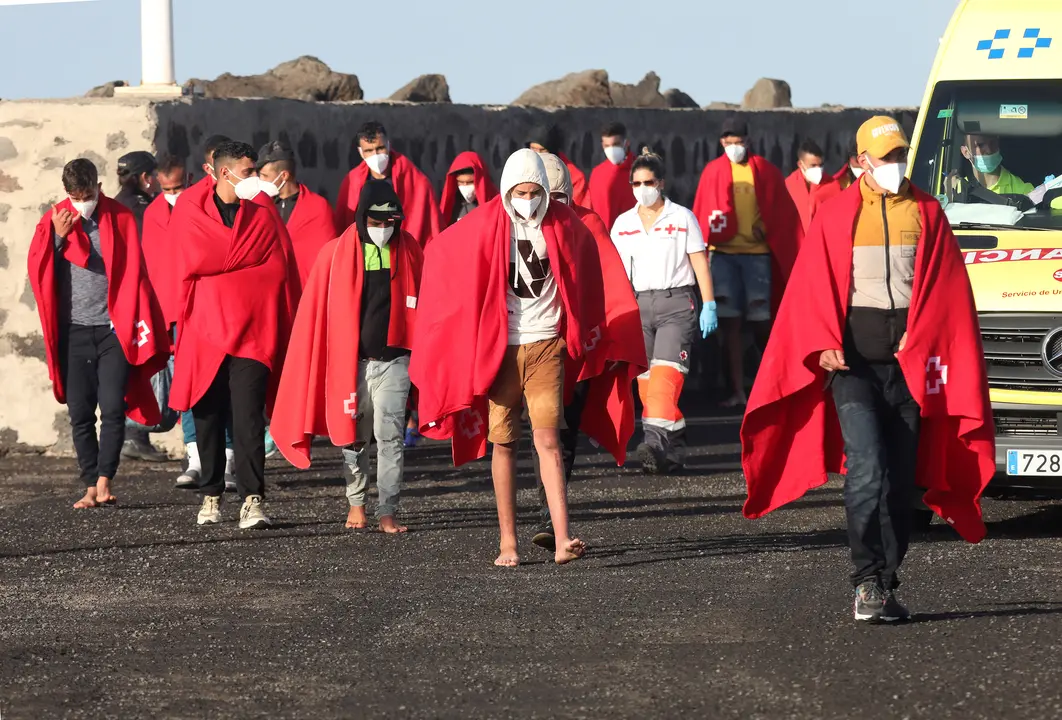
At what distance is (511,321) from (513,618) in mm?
1801

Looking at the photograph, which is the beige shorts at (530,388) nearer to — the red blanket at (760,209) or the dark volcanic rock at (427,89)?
the red blanket at (760,209)

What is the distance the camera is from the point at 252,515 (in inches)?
436

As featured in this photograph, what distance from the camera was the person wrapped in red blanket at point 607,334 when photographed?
10.2 metres

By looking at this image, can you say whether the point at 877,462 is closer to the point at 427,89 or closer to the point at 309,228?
the point at 309,228

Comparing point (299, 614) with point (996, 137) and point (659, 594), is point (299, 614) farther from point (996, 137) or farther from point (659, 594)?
point (996, 137)

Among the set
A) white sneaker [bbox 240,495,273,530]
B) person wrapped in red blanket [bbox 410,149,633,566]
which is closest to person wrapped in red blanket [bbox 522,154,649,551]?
person wrapped in red blanket [bbox 410,149,633,566]

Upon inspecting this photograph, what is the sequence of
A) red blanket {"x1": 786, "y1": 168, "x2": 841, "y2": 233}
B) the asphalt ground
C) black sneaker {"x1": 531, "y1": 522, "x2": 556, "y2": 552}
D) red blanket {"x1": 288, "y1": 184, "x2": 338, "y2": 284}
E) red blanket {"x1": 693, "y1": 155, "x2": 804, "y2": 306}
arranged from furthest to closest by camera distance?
red blanket {"x1": 786, "y1": 168, "x2": 841, "y2": 233}, red blanket {"x1": 693, "y1": 155, "x2": 804, "y2": 306}, red blanket {"x1": 288, "y1": 184, "x2": 338, "y2": 284}, black sneaker {"x1": 531, "y1": 522, "x2": 556, "y2": 552}, the asphalt ground

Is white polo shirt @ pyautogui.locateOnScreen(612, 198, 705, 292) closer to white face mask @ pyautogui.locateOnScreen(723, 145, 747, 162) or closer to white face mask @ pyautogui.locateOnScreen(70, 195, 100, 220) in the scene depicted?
white face mask @ pyautogui.locateOnScreen(70, 195, 100, 220)

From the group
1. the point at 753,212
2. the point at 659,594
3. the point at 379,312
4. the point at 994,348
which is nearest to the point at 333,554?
the point at 379,312

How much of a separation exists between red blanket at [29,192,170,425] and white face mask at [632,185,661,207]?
2.94 metres

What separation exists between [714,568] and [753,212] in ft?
26.0

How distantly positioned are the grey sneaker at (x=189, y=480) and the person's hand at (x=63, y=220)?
1678 millimetres

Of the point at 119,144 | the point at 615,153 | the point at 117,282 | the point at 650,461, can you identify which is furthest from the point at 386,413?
the point at 615,153

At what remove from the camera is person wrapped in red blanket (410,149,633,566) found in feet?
31.3
